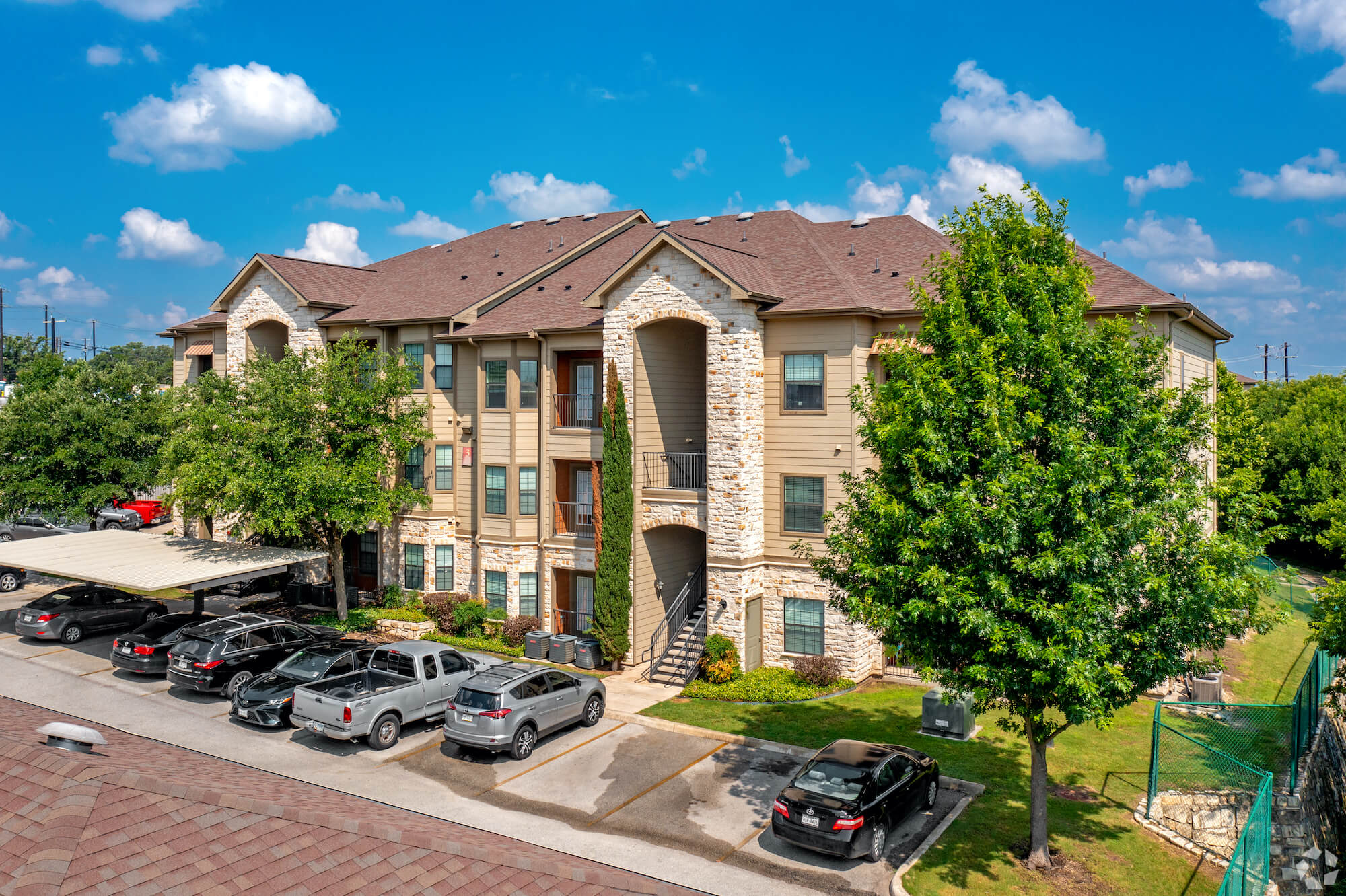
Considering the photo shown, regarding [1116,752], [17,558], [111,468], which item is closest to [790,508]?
[1116,752]

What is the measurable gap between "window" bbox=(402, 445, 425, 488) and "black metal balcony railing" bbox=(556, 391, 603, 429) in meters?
5.66

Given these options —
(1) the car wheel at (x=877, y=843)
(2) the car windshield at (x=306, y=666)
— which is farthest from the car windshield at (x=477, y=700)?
(1) the car wheel at (x=877, y=843)

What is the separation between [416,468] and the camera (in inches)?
1251

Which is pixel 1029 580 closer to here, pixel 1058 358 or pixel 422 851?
pixel 1058 358

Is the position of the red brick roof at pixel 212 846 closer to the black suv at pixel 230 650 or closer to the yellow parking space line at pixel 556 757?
the yellow parking space line at pixel 556 757

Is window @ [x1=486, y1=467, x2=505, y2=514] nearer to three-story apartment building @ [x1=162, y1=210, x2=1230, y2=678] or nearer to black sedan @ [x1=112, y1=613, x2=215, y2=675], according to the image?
three-story apartment building @ [x1=162, y1=210, x2=1230, y2=678]

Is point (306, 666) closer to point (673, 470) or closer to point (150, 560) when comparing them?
point (150, 560)

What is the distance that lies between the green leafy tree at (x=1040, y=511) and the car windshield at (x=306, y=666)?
13.1 meters

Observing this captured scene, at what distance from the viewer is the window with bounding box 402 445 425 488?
31562 millimetres

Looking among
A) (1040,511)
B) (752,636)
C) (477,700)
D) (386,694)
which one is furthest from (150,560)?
(1040,511)

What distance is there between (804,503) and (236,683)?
1575cm

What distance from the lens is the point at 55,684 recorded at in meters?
23.5

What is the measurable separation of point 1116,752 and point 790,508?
10.2 metres

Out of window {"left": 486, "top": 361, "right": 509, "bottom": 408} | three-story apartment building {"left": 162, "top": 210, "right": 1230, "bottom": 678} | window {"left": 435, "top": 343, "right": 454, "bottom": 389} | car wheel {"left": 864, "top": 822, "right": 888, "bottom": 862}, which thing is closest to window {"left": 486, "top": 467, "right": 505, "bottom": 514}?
three-story apartment building {"left": 162, "top": 210, "right": 1230, "bottom": 678}
